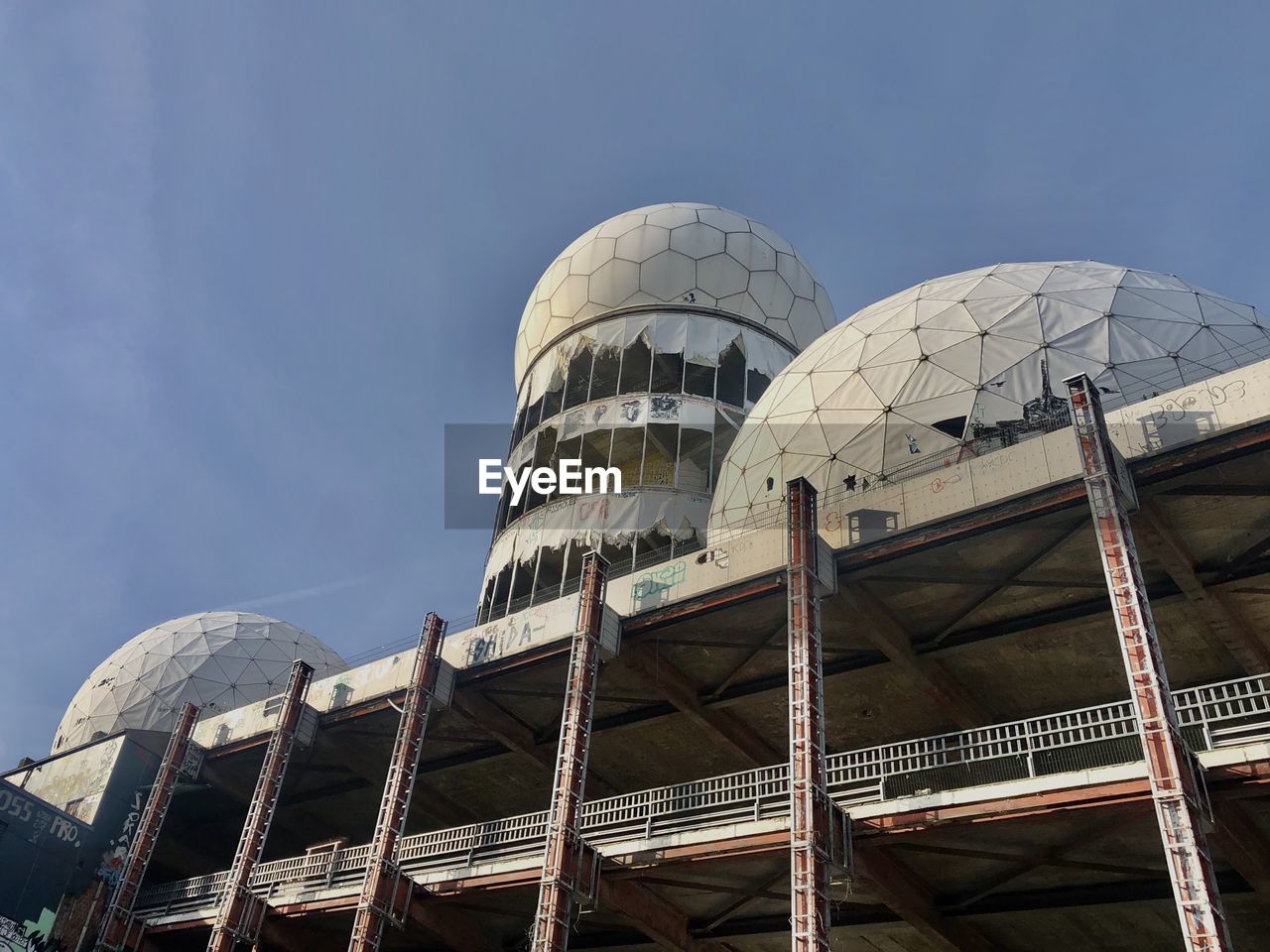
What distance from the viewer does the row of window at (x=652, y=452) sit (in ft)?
139

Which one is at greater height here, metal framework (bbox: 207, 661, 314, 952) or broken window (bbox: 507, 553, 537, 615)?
broken window (bbox: 507, 553, 537, 615)

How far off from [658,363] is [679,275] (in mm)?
4453

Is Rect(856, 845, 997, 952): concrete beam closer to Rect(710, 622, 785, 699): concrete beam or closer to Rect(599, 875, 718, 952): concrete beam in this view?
Rect(599, 875, 718, 952): concrete beam

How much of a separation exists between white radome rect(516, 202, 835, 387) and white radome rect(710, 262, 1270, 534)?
615 inches

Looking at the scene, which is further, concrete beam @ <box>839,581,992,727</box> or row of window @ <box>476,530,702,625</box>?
row of window @ <box>476,530,702,625</box>

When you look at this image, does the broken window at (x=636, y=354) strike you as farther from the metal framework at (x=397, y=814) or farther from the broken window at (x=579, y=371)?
the metal framework at (x=397, y=814)

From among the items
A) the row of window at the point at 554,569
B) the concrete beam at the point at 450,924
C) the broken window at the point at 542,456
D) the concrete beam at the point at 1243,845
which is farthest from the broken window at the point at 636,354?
the concrete beam at the point at 1243,845

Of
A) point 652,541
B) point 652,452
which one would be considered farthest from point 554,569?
point 652,452

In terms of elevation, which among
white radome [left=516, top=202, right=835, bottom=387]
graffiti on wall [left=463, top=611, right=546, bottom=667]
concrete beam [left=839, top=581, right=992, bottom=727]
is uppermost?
white radome [left=516, top=202, right=835, bottom=387]

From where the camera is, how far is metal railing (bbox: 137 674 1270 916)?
872 inches

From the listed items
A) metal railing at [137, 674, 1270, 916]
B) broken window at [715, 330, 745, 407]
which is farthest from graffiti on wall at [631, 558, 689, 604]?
broken window at [715, 330, 745, 407]

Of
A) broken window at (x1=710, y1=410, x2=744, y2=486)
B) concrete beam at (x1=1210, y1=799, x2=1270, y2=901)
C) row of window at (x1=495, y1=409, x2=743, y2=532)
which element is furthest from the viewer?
row of window at (x1=495, y1=409, x2=743, y2=532)

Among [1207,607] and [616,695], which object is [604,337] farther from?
[1207,607]

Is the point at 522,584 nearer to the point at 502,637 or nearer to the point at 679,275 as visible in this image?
the point at 502,637
